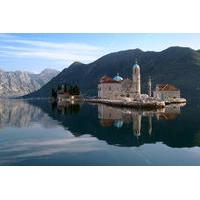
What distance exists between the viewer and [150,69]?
601ft

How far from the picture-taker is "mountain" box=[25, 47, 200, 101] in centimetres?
15575

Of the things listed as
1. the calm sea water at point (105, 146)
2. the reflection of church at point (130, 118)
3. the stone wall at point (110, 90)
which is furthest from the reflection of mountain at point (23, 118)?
the stone wall at point (110, 90)

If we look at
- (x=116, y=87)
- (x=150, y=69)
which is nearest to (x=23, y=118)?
(x=116, y=87)

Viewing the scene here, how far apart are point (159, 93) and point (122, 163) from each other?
279 ft

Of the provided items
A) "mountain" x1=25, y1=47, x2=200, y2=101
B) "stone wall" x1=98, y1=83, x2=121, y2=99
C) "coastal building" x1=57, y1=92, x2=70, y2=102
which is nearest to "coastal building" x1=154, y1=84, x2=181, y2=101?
"stone wall" x1=98, y1=83, x2=121, y2=99

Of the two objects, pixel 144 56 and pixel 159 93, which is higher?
pixel 144 56

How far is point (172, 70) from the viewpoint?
586 ft

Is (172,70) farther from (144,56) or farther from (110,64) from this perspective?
(110,64)

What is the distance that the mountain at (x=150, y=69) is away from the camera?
156 metres

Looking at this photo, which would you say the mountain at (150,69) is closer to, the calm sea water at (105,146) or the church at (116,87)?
the church at (116,87)

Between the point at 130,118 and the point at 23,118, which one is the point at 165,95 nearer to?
the point at 23,118

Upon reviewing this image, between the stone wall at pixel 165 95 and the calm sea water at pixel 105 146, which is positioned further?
the stone wall at pixel 165 95
